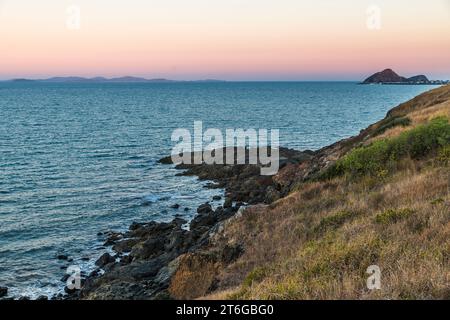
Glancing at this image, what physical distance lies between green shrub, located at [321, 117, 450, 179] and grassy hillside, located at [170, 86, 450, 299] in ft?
0.16

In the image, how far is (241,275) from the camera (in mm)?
12984

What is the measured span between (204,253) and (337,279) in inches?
305

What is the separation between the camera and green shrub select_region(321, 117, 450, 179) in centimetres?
2060

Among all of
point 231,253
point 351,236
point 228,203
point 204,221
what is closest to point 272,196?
point 228,203

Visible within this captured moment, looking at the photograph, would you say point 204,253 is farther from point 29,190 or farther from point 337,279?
point 29,190

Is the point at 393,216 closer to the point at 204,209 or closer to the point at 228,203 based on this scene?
the point at 204,209

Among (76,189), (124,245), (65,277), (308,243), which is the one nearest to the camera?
(308,243)

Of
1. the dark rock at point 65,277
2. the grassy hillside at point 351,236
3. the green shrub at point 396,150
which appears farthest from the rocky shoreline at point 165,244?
the green shrub at point 396,150

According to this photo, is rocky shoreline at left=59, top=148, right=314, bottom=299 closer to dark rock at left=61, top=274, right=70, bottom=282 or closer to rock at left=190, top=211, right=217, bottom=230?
rock at left=190, top=211, right=217, bottom=230

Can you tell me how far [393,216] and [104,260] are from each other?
19632 mm

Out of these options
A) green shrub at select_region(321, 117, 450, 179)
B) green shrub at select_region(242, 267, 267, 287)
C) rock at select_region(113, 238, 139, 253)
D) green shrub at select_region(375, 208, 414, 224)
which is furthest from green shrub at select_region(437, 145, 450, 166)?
rock at select_region(113, 238, 139, 253)

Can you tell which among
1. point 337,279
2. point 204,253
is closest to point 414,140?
point 204,253

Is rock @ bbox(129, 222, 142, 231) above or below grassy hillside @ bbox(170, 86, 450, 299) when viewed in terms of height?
below

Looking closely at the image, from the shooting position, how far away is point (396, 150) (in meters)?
21.5
